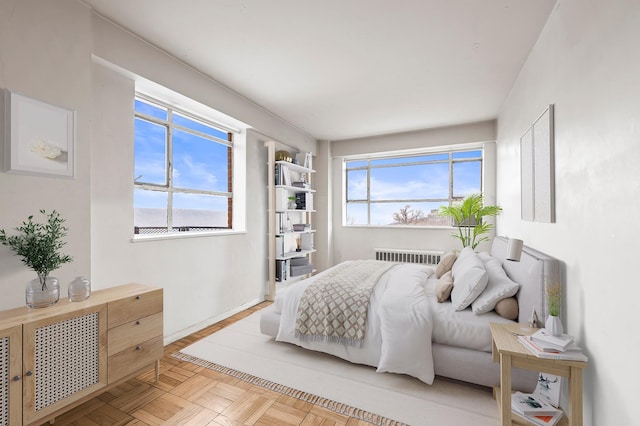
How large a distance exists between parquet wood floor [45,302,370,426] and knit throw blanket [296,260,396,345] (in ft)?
1.85

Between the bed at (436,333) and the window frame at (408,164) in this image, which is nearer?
the bed at (436,333)

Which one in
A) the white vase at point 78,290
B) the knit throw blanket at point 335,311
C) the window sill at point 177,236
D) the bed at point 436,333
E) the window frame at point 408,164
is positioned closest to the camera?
the white vase at point 78,290

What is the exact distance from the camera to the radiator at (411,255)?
467 centimetres

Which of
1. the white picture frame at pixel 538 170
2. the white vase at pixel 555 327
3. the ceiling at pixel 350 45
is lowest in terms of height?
the white vase at pixel 555 327

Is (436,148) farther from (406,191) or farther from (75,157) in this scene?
(75,157)

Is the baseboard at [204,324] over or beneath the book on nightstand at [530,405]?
beneath

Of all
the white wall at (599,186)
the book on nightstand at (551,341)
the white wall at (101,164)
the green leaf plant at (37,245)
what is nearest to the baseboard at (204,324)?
the white wall at (101,164)

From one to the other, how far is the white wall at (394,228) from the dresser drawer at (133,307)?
375cm

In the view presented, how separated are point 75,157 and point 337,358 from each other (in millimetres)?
2512

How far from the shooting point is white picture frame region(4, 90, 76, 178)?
1.60m

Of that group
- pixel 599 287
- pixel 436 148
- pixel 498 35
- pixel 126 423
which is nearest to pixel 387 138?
pixel 436 148

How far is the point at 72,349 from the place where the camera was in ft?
5.19

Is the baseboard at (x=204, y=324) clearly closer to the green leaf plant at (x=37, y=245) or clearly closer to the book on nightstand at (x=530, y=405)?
the green leaf plant at (x=37, y=245)

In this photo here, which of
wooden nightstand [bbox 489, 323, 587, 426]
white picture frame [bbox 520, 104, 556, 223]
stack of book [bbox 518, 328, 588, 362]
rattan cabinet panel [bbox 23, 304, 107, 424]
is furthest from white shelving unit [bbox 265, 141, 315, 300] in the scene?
stack of book [bbox 518, 328, 588, 362]
